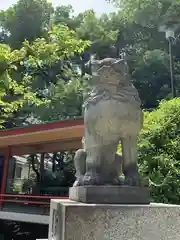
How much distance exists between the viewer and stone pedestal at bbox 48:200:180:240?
2758mm

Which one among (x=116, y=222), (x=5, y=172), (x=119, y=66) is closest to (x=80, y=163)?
(x=116, y=222)

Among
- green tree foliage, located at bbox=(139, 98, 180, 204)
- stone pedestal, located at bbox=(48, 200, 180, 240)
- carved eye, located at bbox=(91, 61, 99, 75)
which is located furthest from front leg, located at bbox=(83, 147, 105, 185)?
green tree foliage, located at bbox=(139, 98, 180, 204)

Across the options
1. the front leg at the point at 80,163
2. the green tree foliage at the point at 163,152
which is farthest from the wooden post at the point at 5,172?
the front leg at the point at 80,163

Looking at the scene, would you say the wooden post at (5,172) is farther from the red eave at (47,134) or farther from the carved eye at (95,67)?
the carved eye at (95,67)

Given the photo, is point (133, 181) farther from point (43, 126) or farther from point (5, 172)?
point (5, 172)

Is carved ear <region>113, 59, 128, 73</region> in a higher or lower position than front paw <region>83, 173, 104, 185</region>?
higher

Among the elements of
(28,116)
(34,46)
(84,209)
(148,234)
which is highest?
(28,116)

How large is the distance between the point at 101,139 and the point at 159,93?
19939 millimetres

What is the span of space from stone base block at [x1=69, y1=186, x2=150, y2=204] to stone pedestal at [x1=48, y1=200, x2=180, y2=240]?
156mm

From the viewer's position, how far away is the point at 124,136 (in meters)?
3.33

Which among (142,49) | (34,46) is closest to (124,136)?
(34,46)

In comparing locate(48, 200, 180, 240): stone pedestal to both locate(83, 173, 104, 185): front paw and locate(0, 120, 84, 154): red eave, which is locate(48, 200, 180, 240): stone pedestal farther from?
locate(0, 120, 84, 154): red eave

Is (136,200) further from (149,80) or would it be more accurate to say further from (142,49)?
(142,49)

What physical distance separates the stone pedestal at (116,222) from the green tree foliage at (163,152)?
3.18 m
